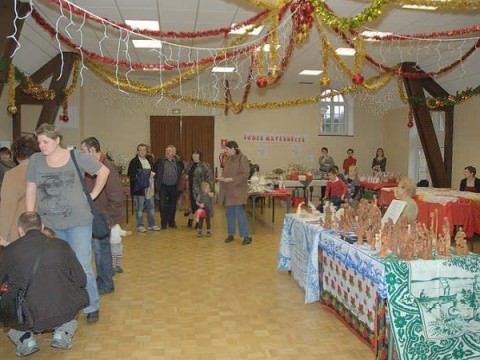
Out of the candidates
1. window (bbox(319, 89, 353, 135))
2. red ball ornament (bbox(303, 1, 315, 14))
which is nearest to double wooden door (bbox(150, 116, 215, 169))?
window (bbox(319, 89, 353, 135))

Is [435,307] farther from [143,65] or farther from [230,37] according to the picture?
[230,37]

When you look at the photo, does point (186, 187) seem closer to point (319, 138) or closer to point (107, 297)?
point (107, 297)

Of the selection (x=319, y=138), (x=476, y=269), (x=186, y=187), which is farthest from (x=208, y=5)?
(x=319, y=138)

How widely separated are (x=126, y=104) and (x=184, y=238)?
22.2 feet

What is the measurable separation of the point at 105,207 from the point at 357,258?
7.31ft

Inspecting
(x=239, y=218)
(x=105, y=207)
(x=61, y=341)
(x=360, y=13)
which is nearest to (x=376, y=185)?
(x=239, y=218)

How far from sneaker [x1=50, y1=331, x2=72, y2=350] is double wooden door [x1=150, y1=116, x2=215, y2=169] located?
9.76 meters

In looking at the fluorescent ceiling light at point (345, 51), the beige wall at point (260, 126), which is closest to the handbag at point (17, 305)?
the fluorescent ceiling light at point (345, 51)

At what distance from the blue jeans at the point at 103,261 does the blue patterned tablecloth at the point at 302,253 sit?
5.53ft

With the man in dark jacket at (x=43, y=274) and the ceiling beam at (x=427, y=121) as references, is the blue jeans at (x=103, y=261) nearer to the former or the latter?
the man in dark jacket at (x=43, y=274)

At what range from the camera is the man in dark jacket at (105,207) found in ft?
13.0

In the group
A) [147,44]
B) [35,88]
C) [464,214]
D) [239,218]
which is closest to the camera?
[464,214]

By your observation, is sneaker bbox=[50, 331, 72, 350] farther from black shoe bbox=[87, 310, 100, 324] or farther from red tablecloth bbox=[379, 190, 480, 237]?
red tablecloth bbox=[379, 190, 480, 237]

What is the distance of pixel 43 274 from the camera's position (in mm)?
2613
